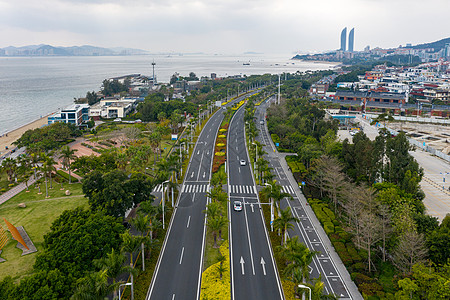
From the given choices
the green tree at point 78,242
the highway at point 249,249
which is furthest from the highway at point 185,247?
the green tree at point 78,242

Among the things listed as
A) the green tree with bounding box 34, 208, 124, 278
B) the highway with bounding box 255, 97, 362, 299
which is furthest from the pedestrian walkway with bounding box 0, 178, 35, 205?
the highway with bounding box 255, 97, 362, 299

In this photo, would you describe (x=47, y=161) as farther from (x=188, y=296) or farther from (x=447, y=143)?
(x=447, y=143)

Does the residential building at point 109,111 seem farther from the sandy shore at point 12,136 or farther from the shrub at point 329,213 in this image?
the shrub at point 329,213

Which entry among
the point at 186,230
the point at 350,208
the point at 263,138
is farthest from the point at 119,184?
the point at 263,138

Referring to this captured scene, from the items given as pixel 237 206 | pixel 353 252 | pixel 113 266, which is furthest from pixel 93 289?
pixel 353 252

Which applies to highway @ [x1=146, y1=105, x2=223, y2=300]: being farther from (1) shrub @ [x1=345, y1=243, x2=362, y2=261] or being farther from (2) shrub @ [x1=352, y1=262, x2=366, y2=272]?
(1) shrub @ [x1=345, y1=243, x2=362, y2=261]

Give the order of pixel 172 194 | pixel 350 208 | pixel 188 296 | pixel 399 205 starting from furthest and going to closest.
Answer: pixel 172 194, pixel 350 208, pixel 399 205, pixel 188 296
